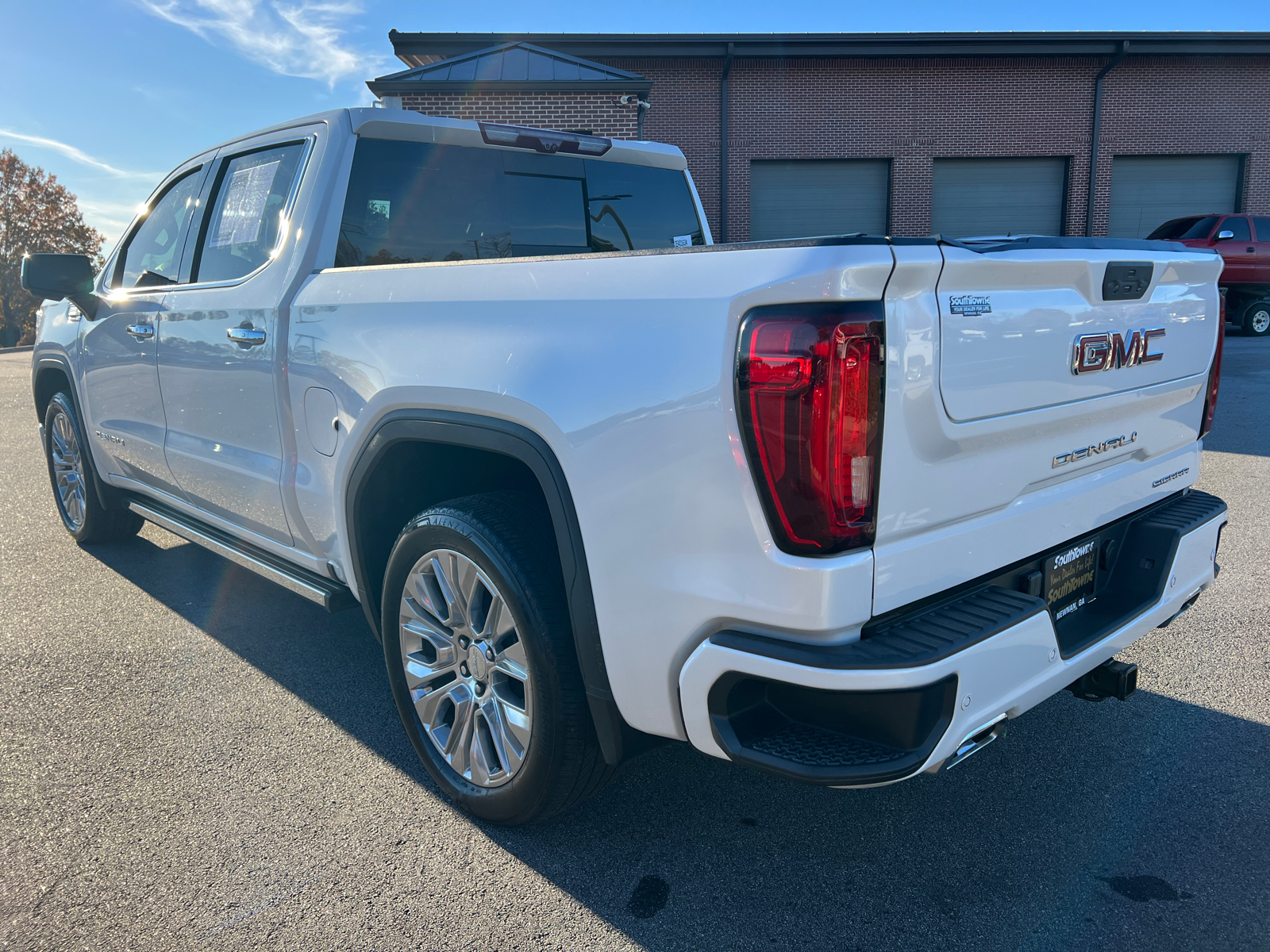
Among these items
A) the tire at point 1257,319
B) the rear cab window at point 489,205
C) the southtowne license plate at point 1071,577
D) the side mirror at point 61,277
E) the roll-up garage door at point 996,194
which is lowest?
the tire at point 1257,319

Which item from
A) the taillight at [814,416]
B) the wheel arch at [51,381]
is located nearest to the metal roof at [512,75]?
the wheel arch at [51,381]

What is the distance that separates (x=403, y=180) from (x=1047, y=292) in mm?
2392

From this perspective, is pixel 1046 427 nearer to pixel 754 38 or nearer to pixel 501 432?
pixel 501 432

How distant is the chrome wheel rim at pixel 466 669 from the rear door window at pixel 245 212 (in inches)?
61.4

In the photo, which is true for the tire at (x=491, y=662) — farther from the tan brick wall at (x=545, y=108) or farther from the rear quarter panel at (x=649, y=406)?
the tan brick wall at (x=545, y=108)

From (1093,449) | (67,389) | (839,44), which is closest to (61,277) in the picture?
(67,389)

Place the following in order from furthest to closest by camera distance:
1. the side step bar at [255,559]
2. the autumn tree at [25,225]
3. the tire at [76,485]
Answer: the autumn tree at [25,225] < the tire at [76,485] < the side step bar at [255,559]

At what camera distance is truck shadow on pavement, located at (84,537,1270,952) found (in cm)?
218

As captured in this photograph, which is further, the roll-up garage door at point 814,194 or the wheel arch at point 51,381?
the roll-up garage door at point 814,194

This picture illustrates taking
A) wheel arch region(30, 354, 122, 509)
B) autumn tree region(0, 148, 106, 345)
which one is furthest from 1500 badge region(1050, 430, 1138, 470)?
autumn tree region(0, 148, 106, 345)

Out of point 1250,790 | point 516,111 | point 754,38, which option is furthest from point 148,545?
point 754,38

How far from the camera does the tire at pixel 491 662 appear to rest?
2305 millimetres

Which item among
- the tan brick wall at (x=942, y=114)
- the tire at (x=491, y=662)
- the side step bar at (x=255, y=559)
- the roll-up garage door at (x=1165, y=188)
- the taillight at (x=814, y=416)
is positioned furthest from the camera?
the roll-up garage door at (x=1165, y=188)

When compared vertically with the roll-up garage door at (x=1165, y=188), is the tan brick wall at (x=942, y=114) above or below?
above
